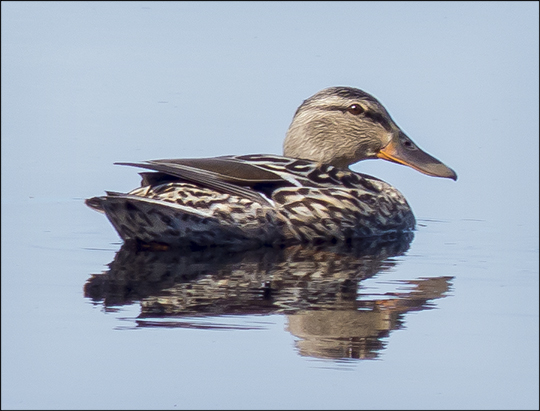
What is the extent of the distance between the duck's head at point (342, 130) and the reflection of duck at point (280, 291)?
1501mm

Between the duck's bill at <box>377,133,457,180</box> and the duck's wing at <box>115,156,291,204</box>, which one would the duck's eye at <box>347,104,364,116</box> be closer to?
the duck's bill at <box>377,133,457,180</box>

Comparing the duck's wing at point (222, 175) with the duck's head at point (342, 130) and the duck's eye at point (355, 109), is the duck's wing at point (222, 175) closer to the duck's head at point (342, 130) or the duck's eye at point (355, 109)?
the duck's head at point (342, 130)

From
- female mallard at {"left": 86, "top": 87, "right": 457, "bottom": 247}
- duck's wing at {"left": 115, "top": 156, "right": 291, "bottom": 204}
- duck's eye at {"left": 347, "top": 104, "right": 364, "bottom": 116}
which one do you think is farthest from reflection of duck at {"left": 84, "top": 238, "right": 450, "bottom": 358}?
duck's eye at {"left": 347, "top": 104, "right": 364, "bottom": 116}

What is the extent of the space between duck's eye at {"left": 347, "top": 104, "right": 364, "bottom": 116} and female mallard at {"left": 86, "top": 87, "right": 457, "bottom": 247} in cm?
82

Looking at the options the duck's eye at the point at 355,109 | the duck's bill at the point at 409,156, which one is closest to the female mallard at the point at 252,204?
the duck's bill at the point at 409,156

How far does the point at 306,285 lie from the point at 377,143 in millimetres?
2997

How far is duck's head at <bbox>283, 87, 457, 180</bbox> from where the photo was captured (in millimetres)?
9398

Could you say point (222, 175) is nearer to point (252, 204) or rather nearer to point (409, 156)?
point (252, 204)

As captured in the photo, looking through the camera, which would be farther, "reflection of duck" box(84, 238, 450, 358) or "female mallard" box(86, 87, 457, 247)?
"female mallard" box(86, 87, 457, 247)

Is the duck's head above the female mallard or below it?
above

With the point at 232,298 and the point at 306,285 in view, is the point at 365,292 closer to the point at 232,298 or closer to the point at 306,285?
the point at 306,285

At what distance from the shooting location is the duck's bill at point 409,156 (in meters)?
9.39

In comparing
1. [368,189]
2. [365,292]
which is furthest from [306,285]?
[368,189]

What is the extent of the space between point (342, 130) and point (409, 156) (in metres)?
0.60
